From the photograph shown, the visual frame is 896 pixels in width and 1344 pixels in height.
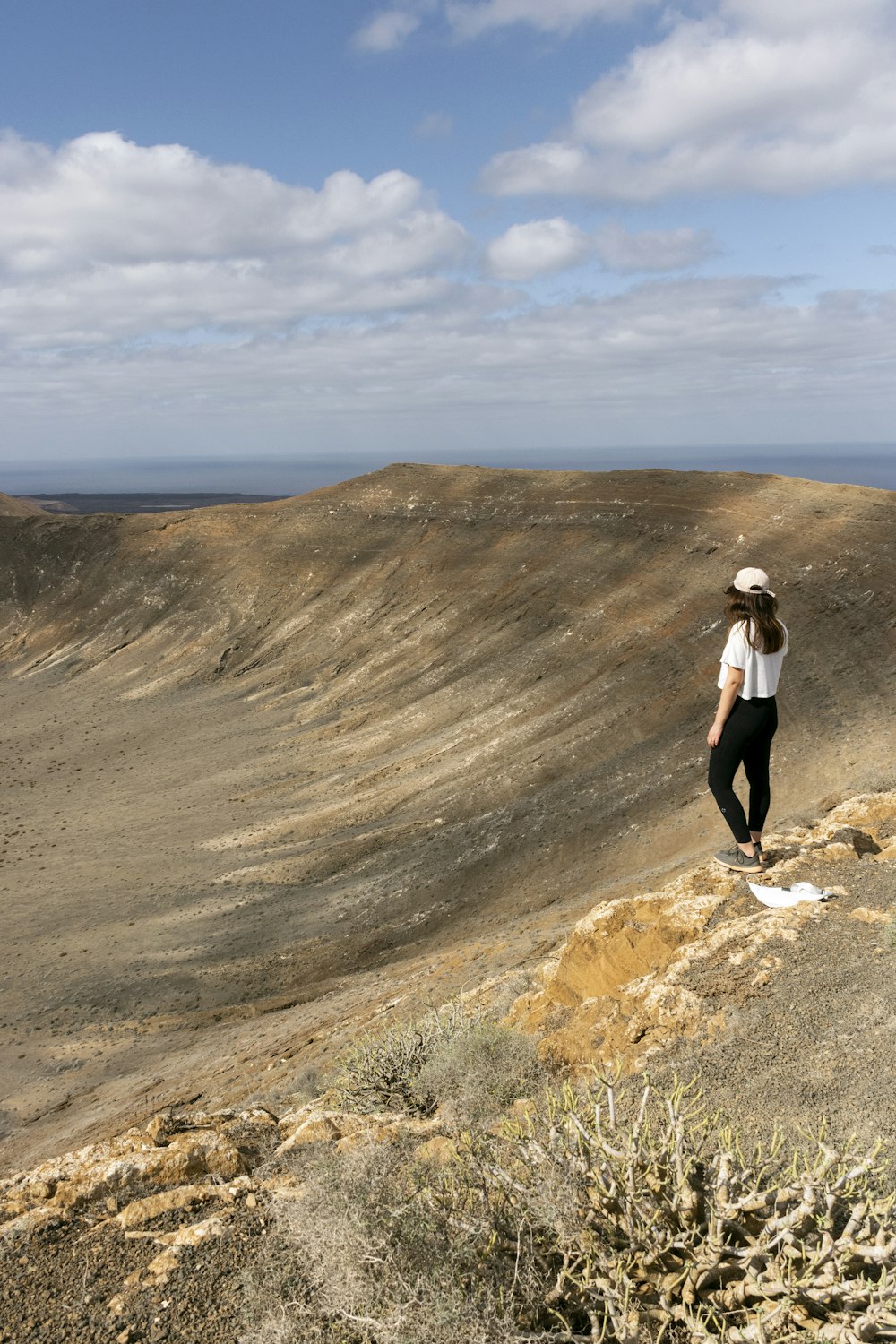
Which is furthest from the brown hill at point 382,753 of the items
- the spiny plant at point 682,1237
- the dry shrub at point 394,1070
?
the spiny plant at point 682,1237

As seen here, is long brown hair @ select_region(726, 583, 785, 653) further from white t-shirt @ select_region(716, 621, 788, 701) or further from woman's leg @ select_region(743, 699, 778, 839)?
woman's leg @ select_region(743, 699, 778, 839)

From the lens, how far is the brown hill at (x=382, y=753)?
510 inches

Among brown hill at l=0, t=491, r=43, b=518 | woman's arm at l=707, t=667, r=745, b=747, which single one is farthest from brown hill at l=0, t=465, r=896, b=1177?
brown hill at l=0, t=491, r=43, b=518

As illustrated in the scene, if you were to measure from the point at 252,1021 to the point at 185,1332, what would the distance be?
9.68 metres

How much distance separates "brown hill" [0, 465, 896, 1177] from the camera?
1296 cm

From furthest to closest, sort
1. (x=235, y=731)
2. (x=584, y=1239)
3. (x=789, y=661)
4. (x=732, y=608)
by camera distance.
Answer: (x=235, y=731) → (x=789, y=661) → (x=732, y=608) → (x=584, y=1239)

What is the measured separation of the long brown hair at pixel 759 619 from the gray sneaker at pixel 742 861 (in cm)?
203

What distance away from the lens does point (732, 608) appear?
5.88 m

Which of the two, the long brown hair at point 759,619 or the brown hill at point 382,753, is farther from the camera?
the brown hill at point 382,753

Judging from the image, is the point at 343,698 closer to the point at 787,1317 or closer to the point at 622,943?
the point at 622,943

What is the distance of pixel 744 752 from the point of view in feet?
20.1

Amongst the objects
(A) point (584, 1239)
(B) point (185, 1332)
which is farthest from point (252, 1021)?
(A) point (584, 1239)

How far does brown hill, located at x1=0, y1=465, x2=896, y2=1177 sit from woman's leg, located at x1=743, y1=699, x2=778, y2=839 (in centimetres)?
373

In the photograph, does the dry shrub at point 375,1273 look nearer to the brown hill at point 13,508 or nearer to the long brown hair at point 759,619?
the long brown hair at point 759,619
